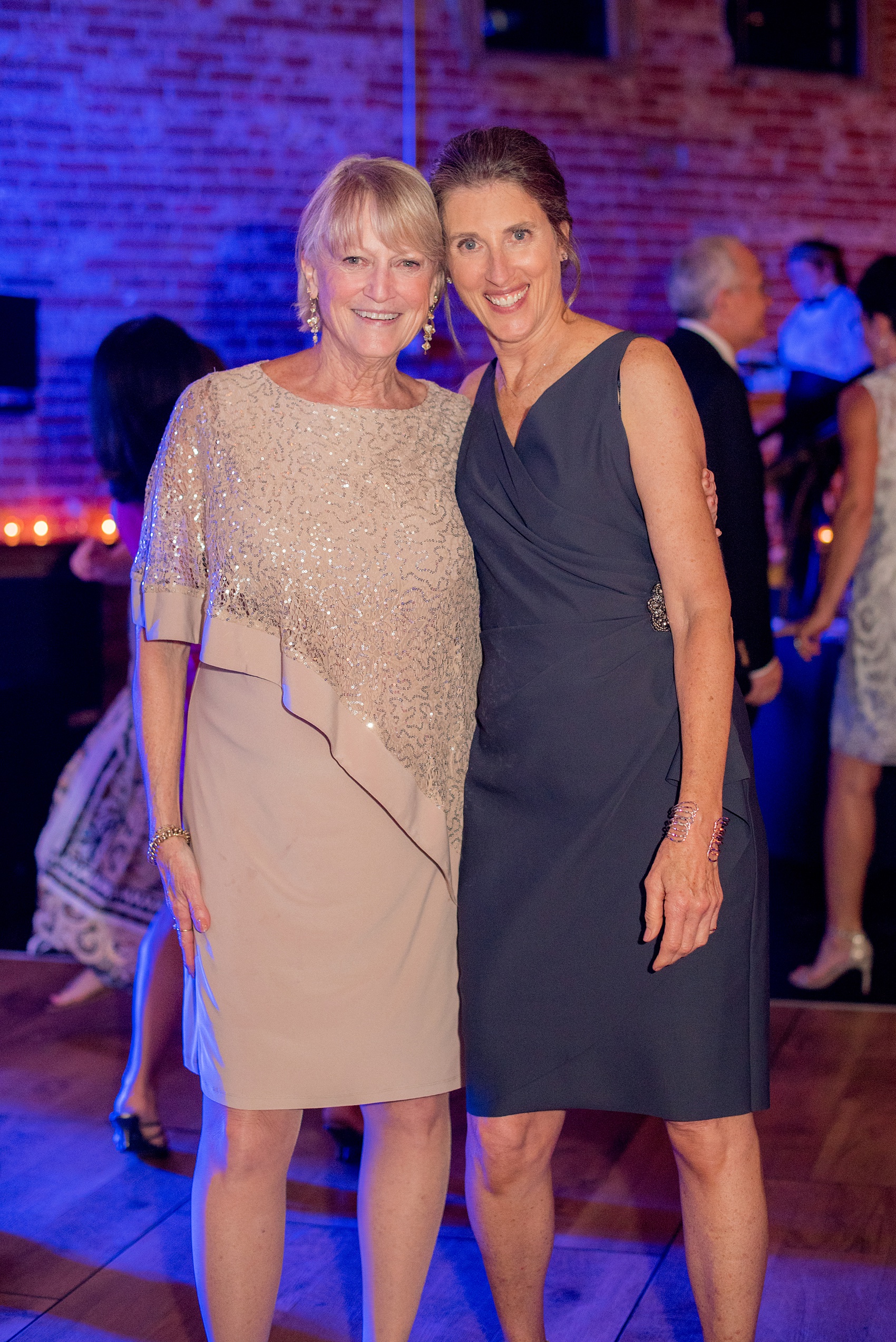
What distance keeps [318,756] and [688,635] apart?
1.73ft

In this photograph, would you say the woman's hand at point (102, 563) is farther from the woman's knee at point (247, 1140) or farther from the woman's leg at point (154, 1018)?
the woman's knee at point (247, 1140)

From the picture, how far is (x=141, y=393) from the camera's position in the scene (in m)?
2.84

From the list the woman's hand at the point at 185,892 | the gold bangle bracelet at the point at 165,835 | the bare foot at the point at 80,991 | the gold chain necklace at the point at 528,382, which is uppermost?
the gold chain necklace at the point at 528,382

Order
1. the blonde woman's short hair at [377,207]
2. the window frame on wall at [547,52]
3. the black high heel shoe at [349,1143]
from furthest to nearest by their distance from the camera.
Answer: the window frame on wall at [547,52], the black high heel shoe at [349,1143], the blonde woman's short hair at [377,207]

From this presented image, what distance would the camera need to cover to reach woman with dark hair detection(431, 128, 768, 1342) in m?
1.79

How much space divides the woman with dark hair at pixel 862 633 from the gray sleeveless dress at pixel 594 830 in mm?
2127

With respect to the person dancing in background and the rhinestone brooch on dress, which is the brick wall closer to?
the person dancing in background

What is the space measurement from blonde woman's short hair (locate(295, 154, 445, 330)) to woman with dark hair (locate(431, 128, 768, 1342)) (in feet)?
0.25

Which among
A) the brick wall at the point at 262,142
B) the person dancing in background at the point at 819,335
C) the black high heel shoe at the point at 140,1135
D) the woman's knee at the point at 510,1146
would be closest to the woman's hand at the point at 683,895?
the woman's knee at the point at 510,1146

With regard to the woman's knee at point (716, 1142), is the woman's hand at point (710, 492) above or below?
above

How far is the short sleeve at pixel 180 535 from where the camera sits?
1891 mm

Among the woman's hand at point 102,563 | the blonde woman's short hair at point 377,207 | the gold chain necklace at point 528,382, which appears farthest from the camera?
the woman's hand at point 102,563

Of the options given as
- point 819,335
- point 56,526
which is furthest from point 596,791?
point 819,335

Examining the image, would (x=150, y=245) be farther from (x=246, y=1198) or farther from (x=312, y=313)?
(x=246, y=1198)
